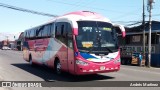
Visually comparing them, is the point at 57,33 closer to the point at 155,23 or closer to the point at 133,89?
the point at 133,89

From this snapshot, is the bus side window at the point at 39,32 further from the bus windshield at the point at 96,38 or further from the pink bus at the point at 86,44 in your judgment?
the bus windshield at the point at 96,38

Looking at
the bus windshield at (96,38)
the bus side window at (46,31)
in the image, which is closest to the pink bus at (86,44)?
the bus windshield at (96,38)

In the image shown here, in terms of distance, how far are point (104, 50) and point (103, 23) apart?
1421mm

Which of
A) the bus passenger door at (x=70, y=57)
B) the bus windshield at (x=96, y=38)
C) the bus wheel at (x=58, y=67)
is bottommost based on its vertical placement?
the bus wheel at (x=58, y=67)

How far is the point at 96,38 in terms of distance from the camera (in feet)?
46.6

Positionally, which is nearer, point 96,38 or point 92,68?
point 92,68

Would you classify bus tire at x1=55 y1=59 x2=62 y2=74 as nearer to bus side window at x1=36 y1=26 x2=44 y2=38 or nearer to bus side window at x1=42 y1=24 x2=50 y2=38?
bus side window at x1=42 y1=24 x2=50 y2=38

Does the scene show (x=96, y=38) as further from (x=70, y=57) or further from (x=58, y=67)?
(x=58, y=67)

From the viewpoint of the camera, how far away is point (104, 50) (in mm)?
14156

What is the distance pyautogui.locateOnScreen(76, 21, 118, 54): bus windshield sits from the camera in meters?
13.9

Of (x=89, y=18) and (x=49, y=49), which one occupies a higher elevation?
(x=89, y=18)

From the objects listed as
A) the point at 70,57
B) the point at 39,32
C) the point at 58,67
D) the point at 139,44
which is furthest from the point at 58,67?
the point at 139,44

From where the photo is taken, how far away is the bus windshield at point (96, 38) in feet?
45.8

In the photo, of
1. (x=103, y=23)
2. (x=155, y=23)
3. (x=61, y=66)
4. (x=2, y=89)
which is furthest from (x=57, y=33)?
(x=155, y=23)
